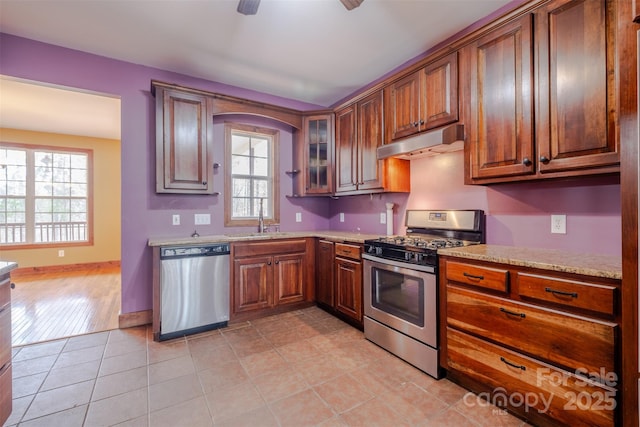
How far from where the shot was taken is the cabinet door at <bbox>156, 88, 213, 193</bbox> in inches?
113

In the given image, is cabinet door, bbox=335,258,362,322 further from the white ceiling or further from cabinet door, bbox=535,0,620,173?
the white ceiling

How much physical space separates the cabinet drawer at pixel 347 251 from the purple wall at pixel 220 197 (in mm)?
644

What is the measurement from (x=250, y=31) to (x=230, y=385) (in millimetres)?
2774

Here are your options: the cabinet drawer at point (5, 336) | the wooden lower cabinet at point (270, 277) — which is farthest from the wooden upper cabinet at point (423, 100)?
the cabinet drawer at point (5, 336)

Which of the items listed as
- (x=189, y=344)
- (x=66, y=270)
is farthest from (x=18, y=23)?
(x=66, y=270)

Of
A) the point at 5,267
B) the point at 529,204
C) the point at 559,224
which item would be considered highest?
the point at 529,204

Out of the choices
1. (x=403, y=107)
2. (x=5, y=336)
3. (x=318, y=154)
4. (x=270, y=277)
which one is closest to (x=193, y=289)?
(x=270, y=277)

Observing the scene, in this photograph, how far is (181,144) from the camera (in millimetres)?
2975

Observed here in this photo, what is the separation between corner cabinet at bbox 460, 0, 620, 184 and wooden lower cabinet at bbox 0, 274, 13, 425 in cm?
294

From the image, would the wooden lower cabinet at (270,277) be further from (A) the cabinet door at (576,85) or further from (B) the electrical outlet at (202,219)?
(A) the cabinet door at (576,85)

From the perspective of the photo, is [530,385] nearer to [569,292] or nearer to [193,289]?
[569,292]

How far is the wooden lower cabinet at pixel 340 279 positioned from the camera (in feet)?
9.12

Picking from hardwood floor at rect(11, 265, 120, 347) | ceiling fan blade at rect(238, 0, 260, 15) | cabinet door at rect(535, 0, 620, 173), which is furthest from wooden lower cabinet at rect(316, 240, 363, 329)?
hardwood floor at rect(11, 265, 120, 347)

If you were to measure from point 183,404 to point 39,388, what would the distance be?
1.05 meters
